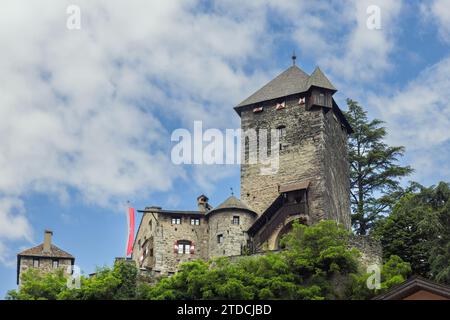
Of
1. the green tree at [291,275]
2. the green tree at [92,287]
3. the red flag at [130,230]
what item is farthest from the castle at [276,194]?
the green tree at [291,275]

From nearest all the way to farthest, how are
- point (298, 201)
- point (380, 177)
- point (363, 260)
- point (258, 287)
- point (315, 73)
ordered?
point (258, 287) → point (363, 260) → point (298, 201) → point (315, 73) → point (380, 177)

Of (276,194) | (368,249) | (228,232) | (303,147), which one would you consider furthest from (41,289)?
(303,147)

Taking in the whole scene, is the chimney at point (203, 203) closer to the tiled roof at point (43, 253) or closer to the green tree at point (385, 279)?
the tiled roof at point (43, 253)

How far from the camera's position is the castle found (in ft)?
169

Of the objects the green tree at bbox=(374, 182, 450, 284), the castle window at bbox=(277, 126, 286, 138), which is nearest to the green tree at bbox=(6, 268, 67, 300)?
the castle window at bbox=(277, 126, 286, 138)

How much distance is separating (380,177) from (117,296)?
78.9 ft

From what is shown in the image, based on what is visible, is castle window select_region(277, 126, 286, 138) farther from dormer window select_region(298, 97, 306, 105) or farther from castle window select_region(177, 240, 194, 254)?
castle window select_region(177, 240, 194, 254)

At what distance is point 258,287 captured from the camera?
4125 cm

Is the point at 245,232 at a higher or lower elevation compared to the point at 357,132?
lower

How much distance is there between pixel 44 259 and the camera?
2242 inches

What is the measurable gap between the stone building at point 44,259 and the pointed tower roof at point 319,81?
1915 centimetres

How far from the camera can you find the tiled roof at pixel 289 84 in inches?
2160
